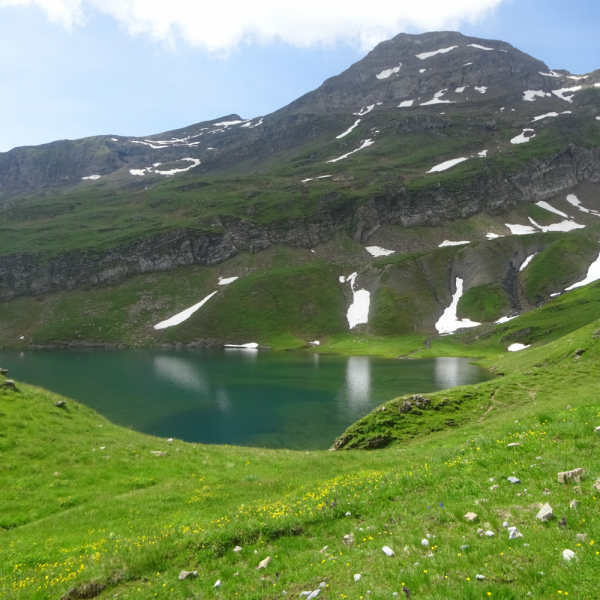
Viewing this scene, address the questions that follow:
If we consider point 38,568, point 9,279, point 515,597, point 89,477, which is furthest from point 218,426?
point 9,279

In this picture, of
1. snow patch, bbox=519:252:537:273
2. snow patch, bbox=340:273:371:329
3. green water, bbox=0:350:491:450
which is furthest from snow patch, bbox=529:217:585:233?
green water, bbox=0:350:491:450

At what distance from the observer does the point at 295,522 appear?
10.7m

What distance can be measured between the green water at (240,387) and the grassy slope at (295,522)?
25689mm

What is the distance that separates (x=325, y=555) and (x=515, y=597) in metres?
4.51

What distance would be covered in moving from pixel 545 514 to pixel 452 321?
138767 millimetres

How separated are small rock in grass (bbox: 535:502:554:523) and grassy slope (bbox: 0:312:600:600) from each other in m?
0.15

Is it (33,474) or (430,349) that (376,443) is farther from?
(430,349)

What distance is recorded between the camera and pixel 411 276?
158750 millimetres

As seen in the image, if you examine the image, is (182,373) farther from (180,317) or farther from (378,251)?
(378,251)

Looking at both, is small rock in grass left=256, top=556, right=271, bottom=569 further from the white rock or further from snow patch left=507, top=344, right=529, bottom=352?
snow patch left=507, top=344, right=529, bottom=352

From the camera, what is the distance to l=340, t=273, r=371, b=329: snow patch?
5749 inches

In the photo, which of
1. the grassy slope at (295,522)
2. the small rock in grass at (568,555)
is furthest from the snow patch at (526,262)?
the small rock in grass at (568,555)

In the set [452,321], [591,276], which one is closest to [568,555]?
[452,321]

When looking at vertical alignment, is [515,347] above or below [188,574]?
below
